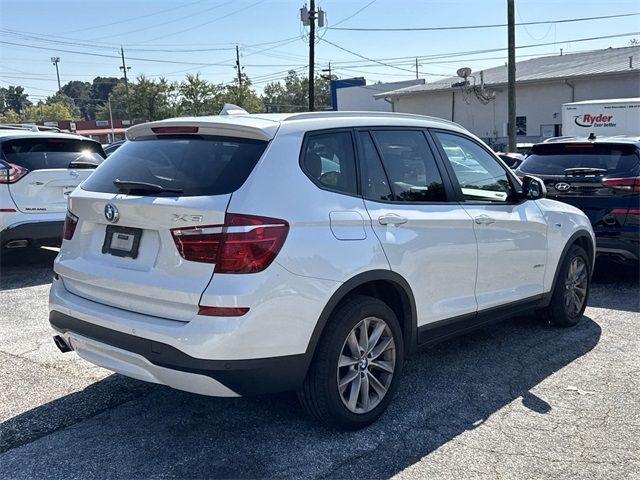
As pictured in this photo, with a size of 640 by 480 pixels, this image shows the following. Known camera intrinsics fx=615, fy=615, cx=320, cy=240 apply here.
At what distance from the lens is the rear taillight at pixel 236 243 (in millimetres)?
2961

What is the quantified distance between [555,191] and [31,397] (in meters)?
5.69

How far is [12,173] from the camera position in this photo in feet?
23.8

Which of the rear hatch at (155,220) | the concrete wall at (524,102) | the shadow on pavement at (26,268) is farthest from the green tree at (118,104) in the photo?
the rear hatch at (155,220)

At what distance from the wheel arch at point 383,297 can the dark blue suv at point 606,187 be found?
3.82 metres

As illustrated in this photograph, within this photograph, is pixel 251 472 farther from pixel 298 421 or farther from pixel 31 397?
pixel 31 397

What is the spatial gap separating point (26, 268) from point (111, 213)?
552cm

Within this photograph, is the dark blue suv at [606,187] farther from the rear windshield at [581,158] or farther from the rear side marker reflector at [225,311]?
the rear side marker reflector at [225,311]

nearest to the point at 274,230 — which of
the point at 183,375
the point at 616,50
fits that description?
the point at 183,375

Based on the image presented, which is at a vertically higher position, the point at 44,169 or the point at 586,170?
the point at 44,169

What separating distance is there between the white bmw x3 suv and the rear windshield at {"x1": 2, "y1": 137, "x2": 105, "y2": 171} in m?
4.17

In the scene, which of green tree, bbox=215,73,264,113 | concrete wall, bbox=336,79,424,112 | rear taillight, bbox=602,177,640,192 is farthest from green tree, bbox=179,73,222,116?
rear taillight, bbox=602,177,640,192

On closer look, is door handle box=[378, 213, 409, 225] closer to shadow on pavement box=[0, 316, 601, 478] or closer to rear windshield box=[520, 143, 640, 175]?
shadow on pavement box=[0, 316, 601, 478]

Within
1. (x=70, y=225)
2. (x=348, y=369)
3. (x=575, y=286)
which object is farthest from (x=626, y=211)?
(x=70, y=225)

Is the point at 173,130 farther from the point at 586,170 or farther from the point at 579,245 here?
the point at 586,170
